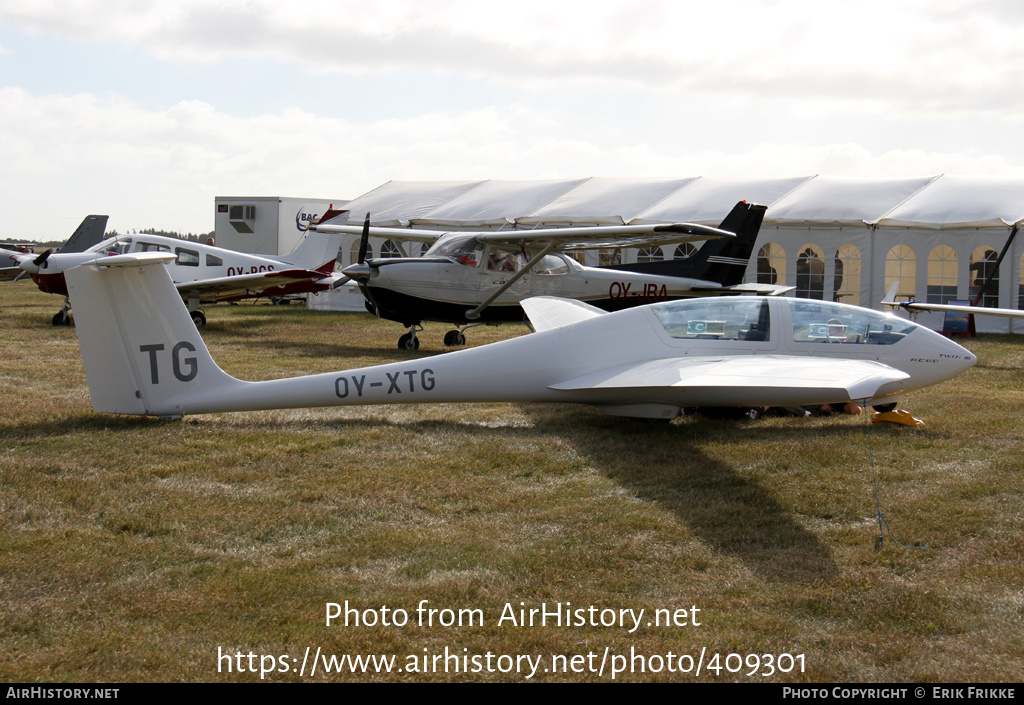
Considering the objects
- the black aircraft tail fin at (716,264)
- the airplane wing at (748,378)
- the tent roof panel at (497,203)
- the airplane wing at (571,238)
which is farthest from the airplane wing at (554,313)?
the tent roof panel at (497,203)

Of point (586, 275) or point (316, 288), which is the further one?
point (316, 288)

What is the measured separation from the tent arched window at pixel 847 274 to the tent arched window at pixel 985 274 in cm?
252

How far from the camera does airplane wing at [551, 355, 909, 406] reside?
6.95m

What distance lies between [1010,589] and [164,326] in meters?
6.59

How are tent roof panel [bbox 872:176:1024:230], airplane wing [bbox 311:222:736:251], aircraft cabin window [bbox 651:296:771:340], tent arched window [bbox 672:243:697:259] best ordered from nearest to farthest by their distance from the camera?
aircraft cabin window [bbox 651:296:771:340]
airplane wing [bbox 311:222:736:251]
tent roof panel [bbox 872:176:1024:230]
tent arched window [bbox 672:243:697:259]

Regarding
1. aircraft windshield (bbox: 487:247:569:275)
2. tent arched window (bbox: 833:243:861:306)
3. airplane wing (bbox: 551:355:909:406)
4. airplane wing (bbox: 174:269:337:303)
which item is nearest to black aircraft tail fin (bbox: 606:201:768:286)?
aircraft windshield (bbox: 487:247:569:275)

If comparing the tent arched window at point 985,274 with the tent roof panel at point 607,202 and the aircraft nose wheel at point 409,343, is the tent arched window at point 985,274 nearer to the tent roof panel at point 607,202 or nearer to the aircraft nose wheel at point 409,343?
the tent roof panel at point 607,202

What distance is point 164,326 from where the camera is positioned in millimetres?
7629

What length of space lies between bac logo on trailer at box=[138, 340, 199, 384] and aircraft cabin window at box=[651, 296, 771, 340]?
4525 millimetres

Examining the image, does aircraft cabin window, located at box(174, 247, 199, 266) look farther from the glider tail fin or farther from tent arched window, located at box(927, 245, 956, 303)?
tent arched window, located at box(927, 245, 956, 303)

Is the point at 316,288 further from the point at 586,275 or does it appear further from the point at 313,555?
the point at 313,555

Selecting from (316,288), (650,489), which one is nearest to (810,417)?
(650,489)

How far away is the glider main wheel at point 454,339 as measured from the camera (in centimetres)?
1681

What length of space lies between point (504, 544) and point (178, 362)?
4.01m
